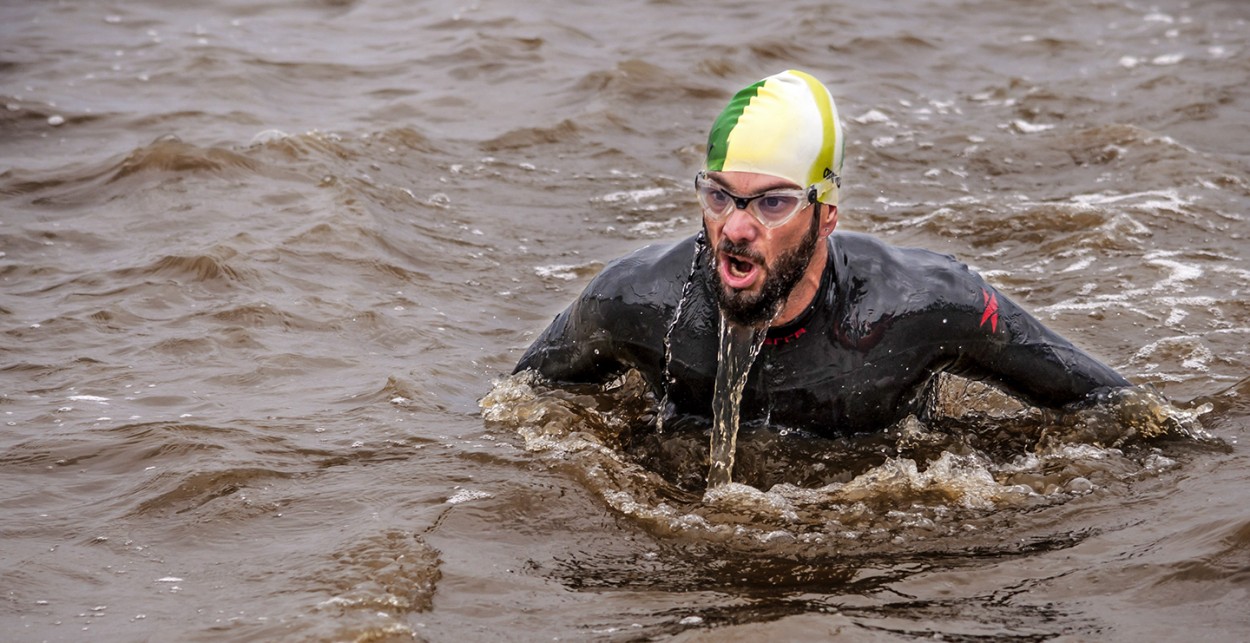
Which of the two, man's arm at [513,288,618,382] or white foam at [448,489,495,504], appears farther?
man's arm at [513,288,618,382]

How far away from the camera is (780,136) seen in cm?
498

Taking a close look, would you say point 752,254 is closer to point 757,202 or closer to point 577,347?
point 757,202

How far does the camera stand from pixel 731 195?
490cm

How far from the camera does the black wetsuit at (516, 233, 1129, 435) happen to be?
5188 mm

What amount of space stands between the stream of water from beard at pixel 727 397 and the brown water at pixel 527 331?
100mm

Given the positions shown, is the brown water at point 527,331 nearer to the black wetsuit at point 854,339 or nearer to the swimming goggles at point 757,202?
the black wetsuit at point 854,339

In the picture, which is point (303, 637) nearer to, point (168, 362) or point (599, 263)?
point (168, 362)

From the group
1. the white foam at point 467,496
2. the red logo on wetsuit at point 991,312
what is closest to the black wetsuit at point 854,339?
the red logo on wetsuit at point 991,312

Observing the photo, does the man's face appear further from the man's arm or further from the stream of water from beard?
the man's arm

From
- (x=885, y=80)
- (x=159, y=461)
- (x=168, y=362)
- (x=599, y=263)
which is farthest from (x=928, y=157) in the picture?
(x=159, y=461)

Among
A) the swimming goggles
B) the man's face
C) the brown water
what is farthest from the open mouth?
the brown water

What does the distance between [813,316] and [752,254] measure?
45 cm

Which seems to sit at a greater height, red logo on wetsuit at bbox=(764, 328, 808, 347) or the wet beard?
the wet beard

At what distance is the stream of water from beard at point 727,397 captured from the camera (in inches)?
202
